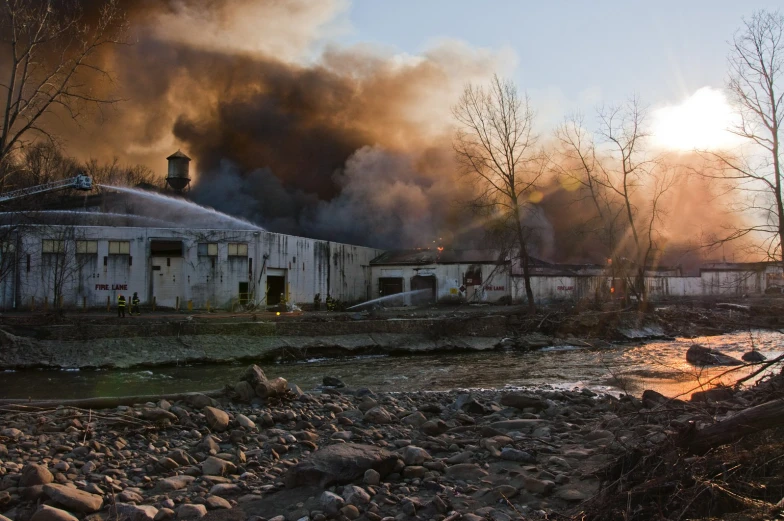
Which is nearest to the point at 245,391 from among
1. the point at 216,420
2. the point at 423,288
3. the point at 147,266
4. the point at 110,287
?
the point at 216,420

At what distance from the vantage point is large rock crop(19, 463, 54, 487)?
20.4 ft

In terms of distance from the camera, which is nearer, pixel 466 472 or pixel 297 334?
pixel 466 472

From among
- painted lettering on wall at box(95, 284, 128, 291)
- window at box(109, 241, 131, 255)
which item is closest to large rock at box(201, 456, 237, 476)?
painted lettering on wall at box(95, 284, 128, 291)

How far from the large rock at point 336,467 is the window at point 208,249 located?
1276 inches

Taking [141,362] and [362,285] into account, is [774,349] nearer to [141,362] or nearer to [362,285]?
[141,362]

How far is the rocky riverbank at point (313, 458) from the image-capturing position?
5836 mm

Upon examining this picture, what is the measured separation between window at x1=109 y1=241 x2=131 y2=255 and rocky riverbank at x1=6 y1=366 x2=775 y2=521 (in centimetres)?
2935

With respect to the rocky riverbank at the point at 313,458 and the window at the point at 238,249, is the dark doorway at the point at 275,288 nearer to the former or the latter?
the window at the point at 238,249

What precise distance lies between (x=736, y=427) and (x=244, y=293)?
3471 cm

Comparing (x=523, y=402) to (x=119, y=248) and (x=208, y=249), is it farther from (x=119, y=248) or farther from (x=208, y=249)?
(x=119, y=248)

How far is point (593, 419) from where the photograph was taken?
10.0 m

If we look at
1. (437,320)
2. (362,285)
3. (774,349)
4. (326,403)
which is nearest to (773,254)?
(326,403)

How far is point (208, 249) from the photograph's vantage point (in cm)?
3709

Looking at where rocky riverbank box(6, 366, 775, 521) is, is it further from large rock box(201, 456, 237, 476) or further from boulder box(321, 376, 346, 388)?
boulder box(321, 376, 346, 388)
